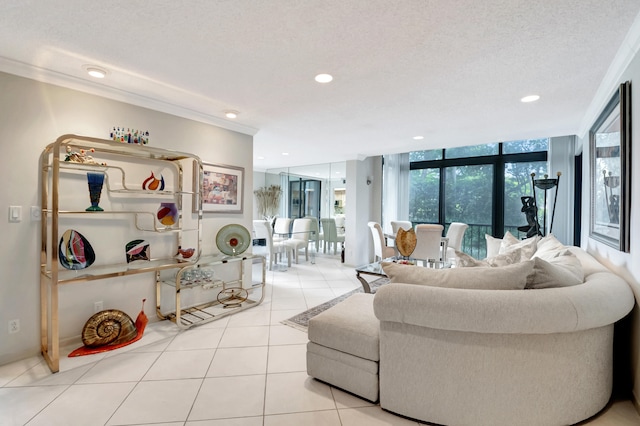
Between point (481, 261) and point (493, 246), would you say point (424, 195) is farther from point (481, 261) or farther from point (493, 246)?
point (481, 261)

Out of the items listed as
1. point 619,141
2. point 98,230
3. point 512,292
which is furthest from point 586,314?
point 98,230

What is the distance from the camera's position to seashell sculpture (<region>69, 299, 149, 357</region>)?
94.8 inches

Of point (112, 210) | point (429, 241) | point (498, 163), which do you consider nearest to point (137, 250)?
point (112, 210)

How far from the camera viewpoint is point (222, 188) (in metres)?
3.62

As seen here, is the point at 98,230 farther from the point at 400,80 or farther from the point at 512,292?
the point at 512,292

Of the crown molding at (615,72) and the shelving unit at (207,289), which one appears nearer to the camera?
the crown molding at (615,72)

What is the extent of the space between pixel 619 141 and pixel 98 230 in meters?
4.17

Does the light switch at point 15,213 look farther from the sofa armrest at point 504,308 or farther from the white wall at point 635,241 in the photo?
the white wall at point 635,241

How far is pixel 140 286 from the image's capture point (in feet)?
9.56

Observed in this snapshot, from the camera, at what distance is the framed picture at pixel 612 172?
191 cm

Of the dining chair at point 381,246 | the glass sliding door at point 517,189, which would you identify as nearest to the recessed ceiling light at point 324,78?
the dining chair at point 381,246

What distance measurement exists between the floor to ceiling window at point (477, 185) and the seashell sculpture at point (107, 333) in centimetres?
546

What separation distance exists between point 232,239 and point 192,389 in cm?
179

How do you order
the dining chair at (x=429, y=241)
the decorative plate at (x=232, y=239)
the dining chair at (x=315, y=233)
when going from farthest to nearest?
the dining chair at (x=315, y=233)
the dining chair at (x=429, y=241)
the decorative plate at (x=232, y=239)
